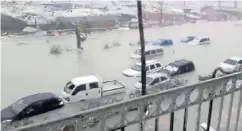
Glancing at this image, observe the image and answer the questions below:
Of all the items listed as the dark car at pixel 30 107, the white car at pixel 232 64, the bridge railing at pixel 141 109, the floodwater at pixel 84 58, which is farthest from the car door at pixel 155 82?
the bridge railing at pixel 141 109

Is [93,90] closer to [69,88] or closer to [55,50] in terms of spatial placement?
[69,88]

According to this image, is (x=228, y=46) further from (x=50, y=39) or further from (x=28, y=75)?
(x=28, y=75)

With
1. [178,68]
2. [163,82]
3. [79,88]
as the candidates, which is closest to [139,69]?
[178,68]

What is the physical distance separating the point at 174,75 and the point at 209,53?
2.03 metres

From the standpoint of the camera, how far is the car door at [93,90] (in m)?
3.49

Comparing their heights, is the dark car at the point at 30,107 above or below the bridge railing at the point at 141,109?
below

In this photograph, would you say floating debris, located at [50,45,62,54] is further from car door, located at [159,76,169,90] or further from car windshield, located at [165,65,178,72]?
car door, located at [159,76,169,90]

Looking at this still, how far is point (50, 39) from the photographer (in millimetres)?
6844

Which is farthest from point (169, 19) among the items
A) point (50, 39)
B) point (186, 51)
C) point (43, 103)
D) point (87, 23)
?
point (43, 103)

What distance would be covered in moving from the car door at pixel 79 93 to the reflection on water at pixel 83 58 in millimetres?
414

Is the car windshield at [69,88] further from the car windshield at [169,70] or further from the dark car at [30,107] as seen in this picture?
the car windshield at [169,70]

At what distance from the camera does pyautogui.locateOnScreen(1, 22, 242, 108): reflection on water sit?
416cm

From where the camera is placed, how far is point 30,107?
2961 mm

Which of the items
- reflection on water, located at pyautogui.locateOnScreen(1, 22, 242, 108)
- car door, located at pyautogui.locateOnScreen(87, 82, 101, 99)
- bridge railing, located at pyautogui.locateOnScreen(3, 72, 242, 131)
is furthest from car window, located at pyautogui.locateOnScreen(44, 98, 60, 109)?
bridge railing, located at pyautogui.locateOnScreen(3, 72, 242, 131)
